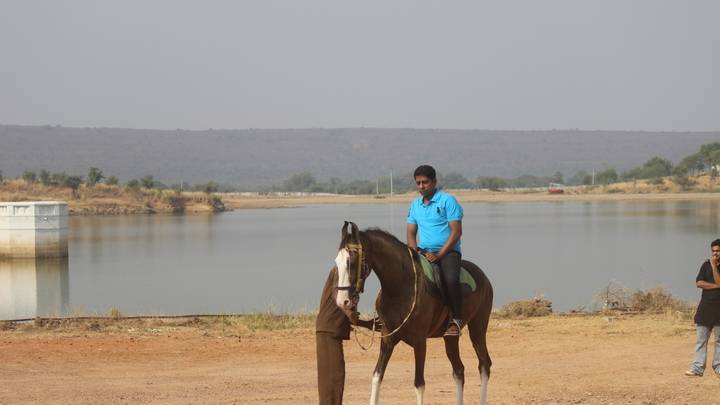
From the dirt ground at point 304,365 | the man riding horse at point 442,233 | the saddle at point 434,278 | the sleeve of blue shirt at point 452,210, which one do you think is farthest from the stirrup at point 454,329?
the dirt ground at point 304,365

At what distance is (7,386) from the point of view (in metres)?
10.9

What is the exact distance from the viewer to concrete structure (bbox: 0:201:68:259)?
34000mm

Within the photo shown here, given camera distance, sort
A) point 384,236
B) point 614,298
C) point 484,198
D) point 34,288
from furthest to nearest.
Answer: point 484,198 → point 34,288 → point 614,298 → point 384,236

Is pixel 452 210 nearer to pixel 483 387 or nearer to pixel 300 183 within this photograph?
pixel 483 387

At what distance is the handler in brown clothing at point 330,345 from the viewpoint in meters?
8.12

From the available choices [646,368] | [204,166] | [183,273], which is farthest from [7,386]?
[204,166]

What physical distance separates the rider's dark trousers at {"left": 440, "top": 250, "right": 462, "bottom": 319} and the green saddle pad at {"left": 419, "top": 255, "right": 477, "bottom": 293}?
0.23 feet

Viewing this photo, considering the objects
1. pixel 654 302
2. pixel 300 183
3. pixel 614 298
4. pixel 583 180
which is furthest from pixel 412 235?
pixel 583 180

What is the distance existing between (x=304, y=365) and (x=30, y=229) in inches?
955

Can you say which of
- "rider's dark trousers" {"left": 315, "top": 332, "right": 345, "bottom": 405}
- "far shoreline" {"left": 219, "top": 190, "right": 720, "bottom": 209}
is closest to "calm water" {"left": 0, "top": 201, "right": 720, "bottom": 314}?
"rider's dark trousers" {"left": 315, "top": 332, "right": 345, "bottom": 405}

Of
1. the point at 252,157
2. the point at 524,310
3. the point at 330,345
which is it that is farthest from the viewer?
the point at 252,157

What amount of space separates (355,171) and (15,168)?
56987mm

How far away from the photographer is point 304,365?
41.3 feet

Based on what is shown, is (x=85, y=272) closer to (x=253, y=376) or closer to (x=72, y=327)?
(x=72, y=327)
